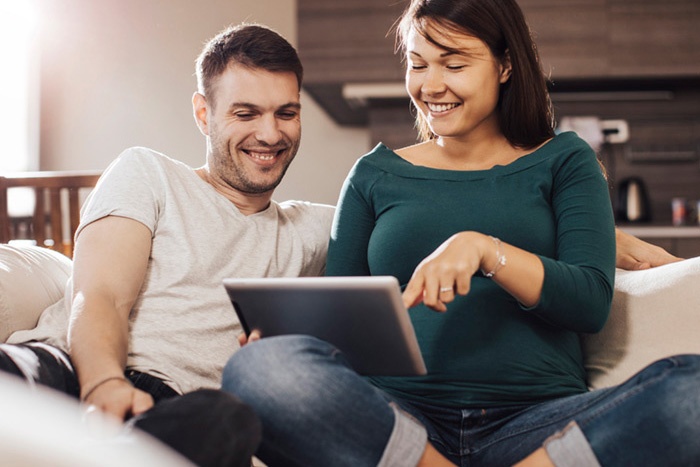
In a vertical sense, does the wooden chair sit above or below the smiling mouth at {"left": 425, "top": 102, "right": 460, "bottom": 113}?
below

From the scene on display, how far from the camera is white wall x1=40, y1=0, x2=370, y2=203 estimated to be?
4066 millimetres

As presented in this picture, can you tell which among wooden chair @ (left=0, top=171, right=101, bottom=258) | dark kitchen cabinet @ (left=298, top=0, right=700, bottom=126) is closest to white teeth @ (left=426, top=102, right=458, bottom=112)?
wooden chair @ (left=0, top=171, right=101, bottom=258)

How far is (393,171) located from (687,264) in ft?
1.66

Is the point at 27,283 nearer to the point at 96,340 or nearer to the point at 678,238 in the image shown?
the point at 96,340

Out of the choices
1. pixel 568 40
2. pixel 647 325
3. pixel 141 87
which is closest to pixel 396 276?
pixel 647 325

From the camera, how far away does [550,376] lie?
1167 millimetres

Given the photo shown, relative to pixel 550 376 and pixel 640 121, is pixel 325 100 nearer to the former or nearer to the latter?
pixel 640 121

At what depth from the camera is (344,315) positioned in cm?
98

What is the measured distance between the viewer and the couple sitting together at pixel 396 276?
36.3 inches

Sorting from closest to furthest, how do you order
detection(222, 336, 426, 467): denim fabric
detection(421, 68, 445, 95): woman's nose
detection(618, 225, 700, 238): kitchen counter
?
detection(222, 336, 426, 467): denim fabric < detection(421, 68, 445, 95): woman's nose < detection(618, 225, 700, 238): kitchen counter

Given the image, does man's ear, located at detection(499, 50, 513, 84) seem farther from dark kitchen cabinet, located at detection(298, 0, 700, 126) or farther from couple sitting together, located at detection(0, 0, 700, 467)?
dark kitchen cabinet, located at detection(298, 0, 700, 126)

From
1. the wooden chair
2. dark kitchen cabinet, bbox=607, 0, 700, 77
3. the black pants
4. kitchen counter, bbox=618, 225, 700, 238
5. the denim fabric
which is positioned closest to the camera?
the black pants

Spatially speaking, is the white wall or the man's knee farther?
the white wall

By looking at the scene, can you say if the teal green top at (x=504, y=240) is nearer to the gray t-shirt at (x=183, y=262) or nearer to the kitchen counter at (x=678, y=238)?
the gray t-shirt at (x=183, y=262)
